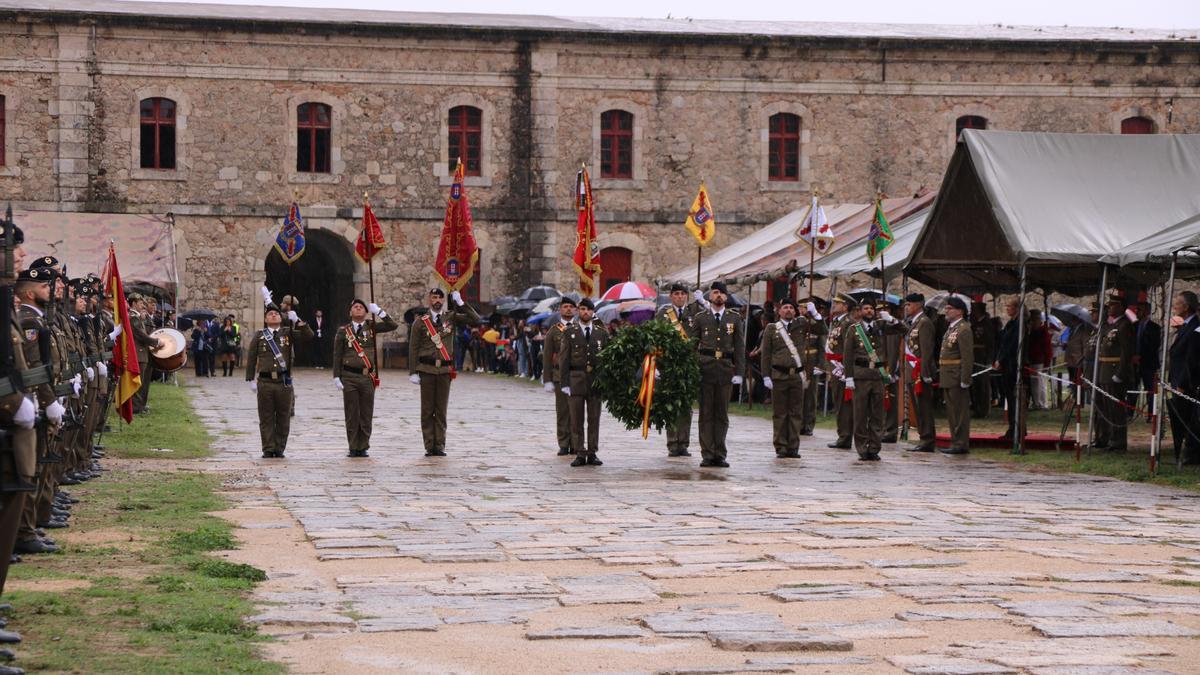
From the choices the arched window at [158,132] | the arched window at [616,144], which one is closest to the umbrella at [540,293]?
the arched window at [616,144]

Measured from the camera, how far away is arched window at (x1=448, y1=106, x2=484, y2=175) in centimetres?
3706

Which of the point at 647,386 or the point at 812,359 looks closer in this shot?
the point at 647,386

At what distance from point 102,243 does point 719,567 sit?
69.5 ft

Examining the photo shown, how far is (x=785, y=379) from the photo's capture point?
54.3 ft

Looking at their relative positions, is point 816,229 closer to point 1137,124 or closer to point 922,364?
point 922,364

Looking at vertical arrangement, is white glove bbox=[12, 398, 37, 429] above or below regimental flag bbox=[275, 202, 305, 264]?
below

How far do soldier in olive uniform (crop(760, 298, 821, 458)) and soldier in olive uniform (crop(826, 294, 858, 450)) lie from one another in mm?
794

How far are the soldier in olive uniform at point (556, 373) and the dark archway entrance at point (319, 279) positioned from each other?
2131cm

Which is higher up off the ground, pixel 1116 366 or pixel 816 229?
pixel 816 229

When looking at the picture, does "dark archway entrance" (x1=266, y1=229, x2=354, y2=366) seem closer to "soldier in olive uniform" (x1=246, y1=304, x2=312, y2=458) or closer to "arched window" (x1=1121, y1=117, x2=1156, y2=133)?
"arched window" (x1=1121, y1=117, x2=1156, y2=133)

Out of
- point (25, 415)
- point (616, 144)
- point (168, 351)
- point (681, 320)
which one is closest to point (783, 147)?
point (616, 144)

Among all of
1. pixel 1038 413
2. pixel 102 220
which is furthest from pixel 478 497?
pixel 102 220

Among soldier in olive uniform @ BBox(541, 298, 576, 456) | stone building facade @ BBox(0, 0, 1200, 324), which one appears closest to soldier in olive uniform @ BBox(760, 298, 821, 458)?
soldier in olive uniform @ BBox(541, 298, 576, 456)

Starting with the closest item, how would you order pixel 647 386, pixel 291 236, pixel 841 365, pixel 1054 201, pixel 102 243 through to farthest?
pixel 647 386 < pixel 1054 201 < pixel 841 365 < pixel 291 236 < pixel 102 243
